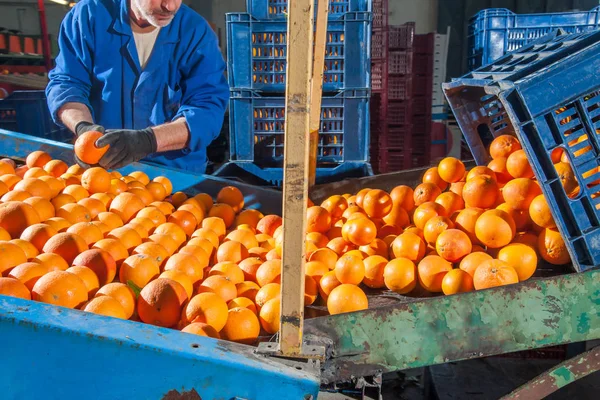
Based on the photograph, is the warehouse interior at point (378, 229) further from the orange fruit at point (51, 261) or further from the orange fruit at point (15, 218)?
the orange fruit at point (51, 261)

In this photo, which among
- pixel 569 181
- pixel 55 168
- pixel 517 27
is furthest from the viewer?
pixel 517 27

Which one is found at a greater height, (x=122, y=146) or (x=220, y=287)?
(x=122, y=146)

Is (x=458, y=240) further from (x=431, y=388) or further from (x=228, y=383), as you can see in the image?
(x=431, y=388)

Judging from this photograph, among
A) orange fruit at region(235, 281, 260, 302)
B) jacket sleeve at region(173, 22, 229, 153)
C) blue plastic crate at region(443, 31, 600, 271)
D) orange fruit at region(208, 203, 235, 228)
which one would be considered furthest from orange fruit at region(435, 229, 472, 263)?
jacket sleeve at region(173, 22, 229, 153)

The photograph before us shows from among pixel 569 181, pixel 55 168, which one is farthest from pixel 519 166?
pixel 55 168

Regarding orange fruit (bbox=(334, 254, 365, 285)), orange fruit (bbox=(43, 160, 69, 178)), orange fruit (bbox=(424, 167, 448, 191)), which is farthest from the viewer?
orange fruit (bbox=(43, 160, 69, 178))

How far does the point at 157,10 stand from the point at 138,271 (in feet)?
8.73

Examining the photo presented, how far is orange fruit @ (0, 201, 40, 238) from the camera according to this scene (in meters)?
2.07

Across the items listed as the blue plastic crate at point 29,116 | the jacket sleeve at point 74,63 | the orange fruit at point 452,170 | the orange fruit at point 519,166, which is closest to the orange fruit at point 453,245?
the orange fruit at point 519,166

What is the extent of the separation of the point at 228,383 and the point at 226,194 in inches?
65.1

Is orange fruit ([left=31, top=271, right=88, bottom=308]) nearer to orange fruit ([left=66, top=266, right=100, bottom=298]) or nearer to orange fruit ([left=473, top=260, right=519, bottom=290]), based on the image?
orange fruit ([left=66, top=266, right=100, bottom=298])

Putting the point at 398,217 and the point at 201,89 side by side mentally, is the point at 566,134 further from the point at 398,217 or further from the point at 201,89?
the point at 201,89

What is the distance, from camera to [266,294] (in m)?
1.76

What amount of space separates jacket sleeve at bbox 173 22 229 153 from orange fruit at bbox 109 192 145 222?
5.18 feet
